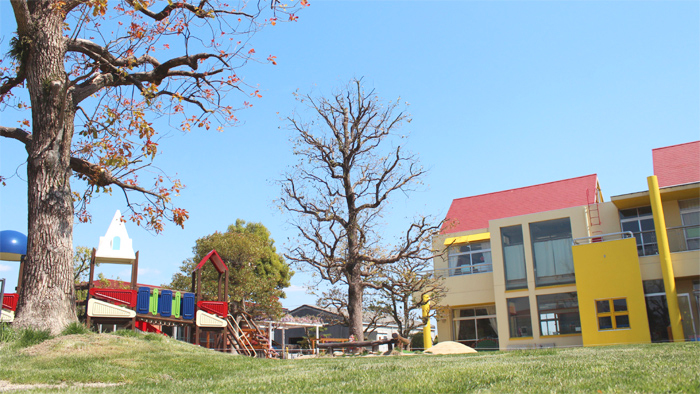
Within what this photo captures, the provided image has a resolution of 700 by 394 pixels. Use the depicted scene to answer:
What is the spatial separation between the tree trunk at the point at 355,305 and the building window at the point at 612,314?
976cm

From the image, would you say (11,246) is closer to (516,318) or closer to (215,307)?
(215,307)

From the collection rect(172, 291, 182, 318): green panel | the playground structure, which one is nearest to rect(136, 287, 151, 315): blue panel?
the playground structure

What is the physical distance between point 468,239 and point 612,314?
27.4ft

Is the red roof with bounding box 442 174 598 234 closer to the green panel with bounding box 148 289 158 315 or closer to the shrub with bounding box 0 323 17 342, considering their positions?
the green panel with bounding box 148 289 158 315

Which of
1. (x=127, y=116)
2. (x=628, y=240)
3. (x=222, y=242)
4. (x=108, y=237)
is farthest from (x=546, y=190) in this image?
(x=127, y=116)

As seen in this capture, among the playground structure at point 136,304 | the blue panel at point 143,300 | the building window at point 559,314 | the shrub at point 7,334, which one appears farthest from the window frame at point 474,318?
the shrub at point 7,334

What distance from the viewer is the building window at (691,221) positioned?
21.4 metres

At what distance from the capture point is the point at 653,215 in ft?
70.5

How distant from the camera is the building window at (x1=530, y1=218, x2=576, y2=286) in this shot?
2398cm

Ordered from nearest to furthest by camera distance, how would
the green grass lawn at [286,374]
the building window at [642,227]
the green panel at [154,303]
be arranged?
the green grass lawn at [286,374] → the green panel at [154,303] → the building window at [642,227]

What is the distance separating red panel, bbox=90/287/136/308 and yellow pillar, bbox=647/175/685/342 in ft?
63.2

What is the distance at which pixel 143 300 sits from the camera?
18141 millimetres

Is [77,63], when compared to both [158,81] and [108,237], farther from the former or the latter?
[108,237]

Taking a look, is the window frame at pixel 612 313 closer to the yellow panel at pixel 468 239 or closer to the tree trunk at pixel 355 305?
the yellow panel at pixel 468 239
